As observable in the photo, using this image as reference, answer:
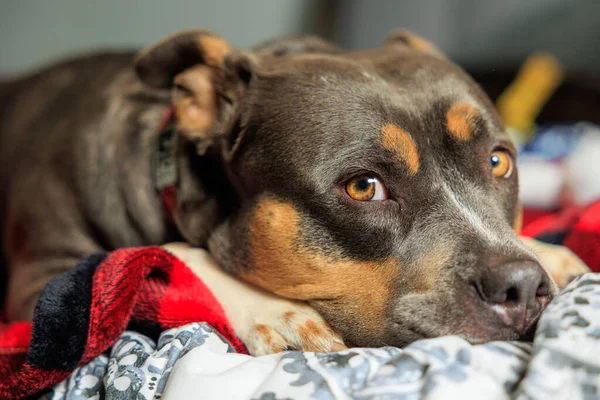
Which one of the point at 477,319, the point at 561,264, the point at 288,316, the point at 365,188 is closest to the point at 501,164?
the point at 561,264

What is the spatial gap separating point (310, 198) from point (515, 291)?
26.5 inches

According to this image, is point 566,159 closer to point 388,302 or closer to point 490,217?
point 490,217

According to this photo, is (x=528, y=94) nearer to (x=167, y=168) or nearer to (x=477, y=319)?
(x=167, y=168)

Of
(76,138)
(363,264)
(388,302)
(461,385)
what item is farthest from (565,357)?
(76,138)

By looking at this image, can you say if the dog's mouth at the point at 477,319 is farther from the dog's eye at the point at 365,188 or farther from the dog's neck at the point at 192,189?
the dog's neck at the point at 192,189

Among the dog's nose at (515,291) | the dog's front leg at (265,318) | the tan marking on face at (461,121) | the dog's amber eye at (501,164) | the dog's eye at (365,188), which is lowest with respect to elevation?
the dog's front leg at (265,318)

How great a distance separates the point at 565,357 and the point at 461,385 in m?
0.24

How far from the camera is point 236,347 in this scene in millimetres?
1892

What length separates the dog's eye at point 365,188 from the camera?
191 centimetres

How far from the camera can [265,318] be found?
1.92m

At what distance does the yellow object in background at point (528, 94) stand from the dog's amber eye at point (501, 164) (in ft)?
7.49

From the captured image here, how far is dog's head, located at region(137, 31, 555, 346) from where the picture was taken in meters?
1.69

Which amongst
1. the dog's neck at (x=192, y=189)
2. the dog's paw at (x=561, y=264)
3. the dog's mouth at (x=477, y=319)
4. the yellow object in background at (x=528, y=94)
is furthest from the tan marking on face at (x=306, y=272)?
the yellow object in background at (x=528, y=94)

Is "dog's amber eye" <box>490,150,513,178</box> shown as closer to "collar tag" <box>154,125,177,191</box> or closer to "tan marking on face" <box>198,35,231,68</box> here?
"tan marking on face" <box>198,35,231,68</box>
